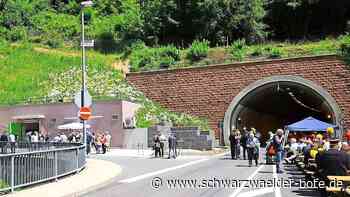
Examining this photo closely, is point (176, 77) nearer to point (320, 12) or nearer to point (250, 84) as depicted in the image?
point (250, 84)

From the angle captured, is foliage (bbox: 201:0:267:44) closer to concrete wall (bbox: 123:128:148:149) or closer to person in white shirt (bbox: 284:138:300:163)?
concrete wall (bbox: 123:128:148:149)

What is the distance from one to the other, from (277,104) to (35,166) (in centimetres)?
4173

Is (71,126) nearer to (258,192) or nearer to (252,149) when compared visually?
(252,149)

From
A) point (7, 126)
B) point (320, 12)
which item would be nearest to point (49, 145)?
point (7, 126)

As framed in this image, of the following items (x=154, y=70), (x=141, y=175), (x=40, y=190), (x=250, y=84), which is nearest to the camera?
(x=40, y=190)

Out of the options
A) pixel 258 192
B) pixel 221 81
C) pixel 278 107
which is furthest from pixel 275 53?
pixel 258 192

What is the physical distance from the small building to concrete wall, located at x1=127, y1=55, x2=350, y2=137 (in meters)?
3.49

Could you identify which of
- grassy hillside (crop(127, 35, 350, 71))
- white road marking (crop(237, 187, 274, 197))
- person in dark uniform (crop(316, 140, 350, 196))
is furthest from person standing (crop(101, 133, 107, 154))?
person in dark uniform (crop(316, 140, 350, 196))

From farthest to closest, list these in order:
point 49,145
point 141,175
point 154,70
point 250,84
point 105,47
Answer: point 105,47 < point 154,70 < point 250,84 < point 49,145 < point 141,175

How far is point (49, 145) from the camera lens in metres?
23.2

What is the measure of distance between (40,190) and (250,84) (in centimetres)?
3014

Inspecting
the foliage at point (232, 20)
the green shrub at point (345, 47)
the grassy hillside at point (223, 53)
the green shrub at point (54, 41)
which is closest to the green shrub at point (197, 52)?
the grassy hillside at point (223, 53)

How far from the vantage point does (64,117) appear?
43281 millimetres

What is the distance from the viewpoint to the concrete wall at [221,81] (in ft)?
137
